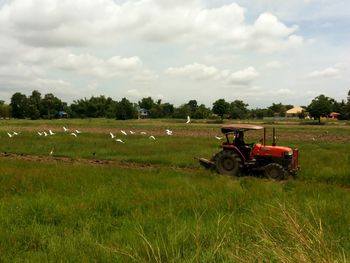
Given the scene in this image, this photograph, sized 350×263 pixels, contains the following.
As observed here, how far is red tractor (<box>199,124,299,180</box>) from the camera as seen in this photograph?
1403 centimetres

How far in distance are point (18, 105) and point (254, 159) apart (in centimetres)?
11718

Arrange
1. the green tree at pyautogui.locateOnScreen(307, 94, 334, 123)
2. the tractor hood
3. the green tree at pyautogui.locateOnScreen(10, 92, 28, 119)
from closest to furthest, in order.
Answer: the tractor hood < the green tree at pyautogui.locateOnScreen(307, 94, 334, 123) < the green tree at pyautogui.locateOnScreen(10, 92, 28, 119)

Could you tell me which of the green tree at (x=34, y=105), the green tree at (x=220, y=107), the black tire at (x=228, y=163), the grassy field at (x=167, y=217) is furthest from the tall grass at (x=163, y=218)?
the green tree at (x=34, y=105)

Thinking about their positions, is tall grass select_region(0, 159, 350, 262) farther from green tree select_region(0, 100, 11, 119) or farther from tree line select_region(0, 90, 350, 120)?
green tree select_region(0, 100, 11, 119)

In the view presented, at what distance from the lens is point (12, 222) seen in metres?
7.55

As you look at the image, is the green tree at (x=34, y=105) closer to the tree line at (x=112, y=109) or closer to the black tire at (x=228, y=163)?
the tree line at (x=112, y=109)

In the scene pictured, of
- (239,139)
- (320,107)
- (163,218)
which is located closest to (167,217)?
(163,218)

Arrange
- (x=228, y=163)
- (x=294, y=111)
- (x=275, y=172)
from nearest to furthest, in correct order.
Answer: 1. (x=275, y=172)
2. (x=228, y=163)
3. (x=294, y=111)

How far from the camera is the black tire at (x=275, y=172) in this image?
45.3 feet

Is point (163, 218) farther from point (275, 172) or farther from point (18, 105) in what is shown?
point (18, 105)

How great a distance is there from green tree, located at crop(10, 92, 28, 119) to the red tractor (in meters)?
112

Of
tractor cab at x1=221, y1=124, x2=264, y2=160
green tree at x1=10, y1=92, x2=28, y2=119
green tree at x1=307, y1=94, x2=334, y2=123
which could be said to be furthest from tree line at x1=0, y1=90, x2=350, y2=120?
tractor cab at x1=221, y1=124, x2=264, y2=160

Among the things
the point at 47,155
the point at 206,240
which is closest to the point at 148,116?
the point at 47,155

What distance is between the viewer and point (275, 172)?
13906 millimetres
